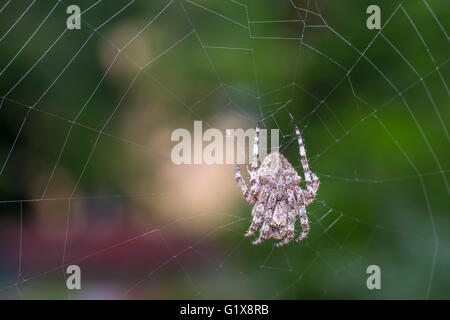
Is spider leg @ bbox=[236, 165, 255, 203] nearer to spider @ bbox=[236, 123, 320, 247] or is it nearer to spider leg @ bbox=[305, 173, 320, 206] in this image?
spider @ bbox=[236, 123, 320, 247]

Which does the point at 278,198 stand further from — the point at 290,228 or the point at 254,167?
the point at 254,167

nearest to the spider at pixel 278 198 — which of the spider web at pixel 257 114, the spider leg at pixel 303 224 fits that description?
the spider leg at pixel 303 224

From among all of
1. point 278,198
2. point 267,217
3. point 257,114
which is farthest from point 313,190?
point 257,114

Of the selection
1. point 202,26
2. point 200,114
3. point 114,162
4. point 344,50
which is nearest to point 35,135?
point 114,162

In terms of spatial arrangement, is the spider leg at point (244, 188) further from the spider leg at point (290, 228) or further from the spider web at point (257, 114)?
the spider web at point (257, 114)

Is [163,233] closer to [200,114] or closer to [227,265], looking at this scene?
[227,265]

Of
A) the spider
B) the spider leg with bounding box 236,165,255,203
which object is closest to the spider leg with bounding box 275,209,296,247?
the spider

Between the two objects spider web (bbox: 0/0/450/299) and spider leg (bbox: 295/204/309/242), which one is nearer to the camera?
spider leg (bbox: 295/204/309/242)
